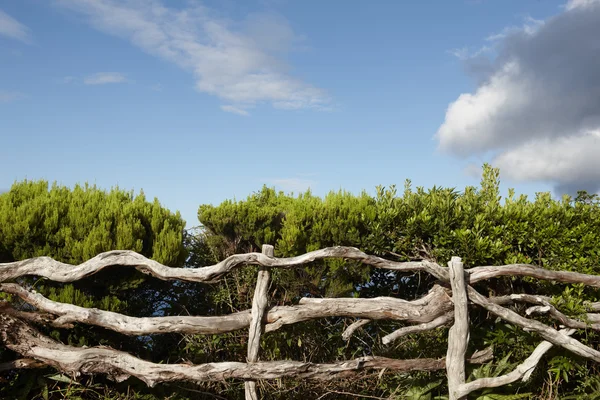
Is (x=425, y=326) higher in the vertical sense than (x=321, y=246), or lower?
lower

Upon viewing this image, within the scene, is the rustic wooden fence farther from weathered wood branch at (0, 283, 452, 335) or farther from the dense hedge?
the dense hedge

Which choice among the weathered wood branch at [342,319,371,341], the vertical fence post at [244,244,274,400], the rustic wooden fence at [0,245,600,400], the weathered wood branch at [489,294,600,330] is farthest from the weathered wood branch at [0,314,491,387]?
the weathered wood branch at [489,294,600,330]

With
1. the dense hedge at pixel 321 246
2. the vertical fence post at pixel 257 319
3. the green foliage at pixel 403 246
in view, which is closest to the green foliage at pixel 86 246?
the dense hedge at pixel 321 246

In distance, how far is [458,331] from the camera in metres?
6.70

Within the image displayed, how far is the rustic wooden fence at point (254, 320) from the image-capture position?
6594 millimetres

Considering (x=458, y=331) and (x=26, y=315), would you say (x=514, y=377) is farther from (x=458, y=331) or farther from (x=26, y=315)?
(x=26, y=315)

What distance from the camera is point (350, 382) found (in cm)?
700

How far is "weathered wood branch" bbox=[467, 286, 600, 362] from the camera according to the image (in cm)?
688

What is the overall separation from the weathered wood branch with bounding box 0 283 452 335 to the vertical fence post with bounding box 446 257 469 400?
0.88 ft

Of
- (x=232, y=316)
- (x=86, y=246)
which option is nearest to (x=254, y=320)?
(x=232, y=316)

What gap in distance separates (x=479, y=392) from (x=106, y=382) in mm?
4890

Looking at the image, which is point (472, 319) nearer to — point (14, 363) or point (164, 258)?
point (164, 258)

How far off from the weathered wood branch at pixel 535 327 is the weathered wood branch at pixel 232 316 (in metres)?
0.49

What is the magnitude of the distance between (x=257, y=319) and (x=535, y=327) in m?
3.50
